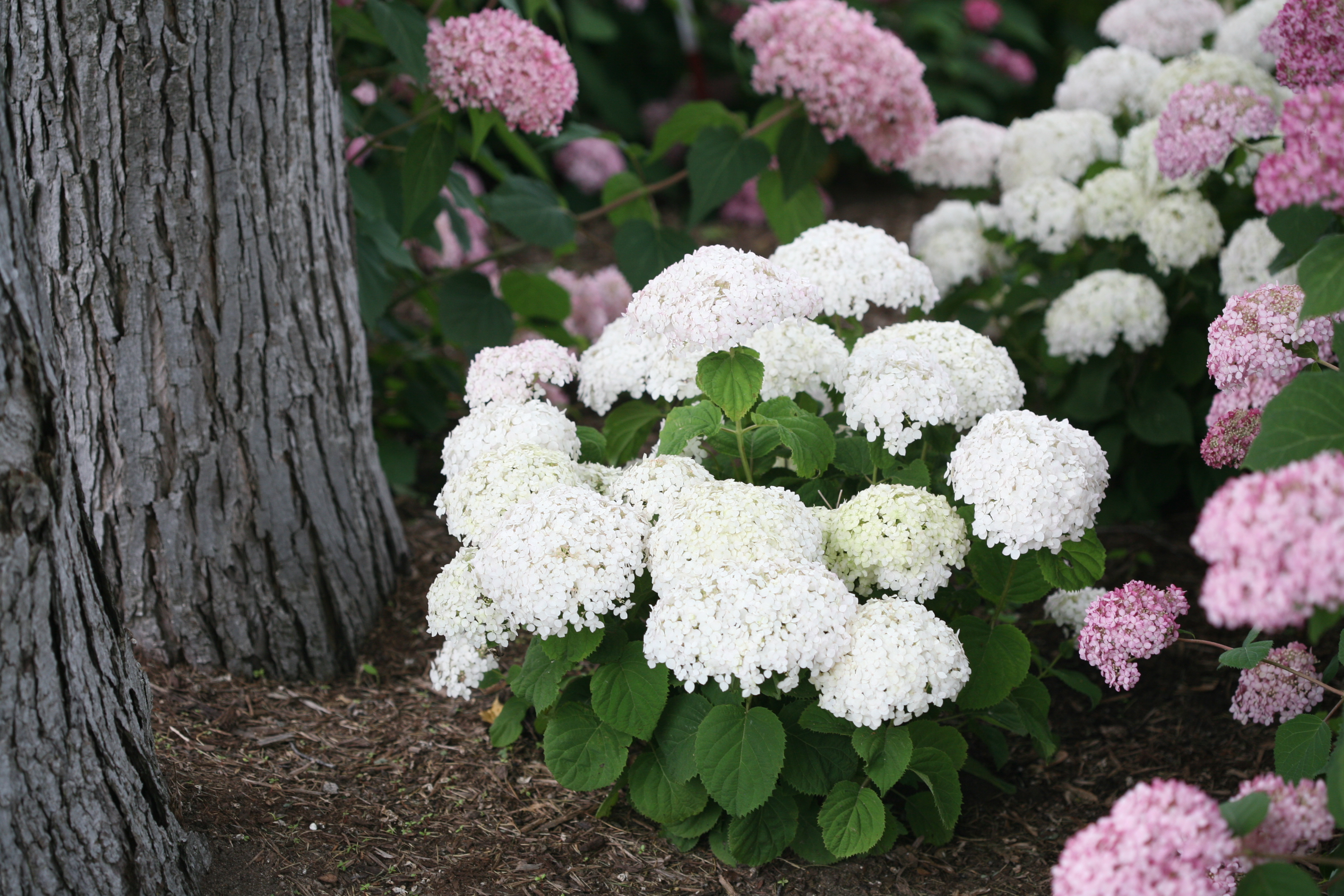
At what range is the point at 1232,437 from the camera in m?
1.93

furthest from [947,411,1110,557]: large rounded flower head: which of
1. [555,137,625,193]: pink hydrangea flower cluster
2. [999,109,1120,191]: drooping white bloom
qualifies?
[555,137,625,193]: pink hydrangea flower cluster

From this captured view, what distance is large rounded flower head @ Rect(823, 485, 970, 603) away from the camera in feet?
6.48

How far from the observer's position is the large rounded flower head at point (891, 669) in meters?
1.82

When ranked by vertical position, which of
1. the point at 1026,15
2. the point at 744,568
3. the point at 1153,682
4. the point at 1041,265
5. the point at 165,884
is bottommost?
the point at 1153,682

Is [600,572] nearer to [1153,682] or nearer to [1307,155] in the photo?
[1307,155]

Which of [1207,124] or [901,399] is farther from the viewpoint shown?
[1207,124]

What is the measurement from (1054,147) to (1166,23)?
761mm

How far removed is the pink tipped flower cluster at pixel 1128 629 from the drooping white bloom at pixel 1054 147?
189 centimetres

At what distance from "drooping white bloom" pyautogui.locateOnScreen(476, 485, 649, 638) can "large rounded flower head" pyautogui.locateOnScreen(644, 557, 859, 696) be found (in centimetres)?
10

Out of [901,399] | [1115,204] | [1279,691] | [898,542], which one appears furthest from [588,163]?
[1279,691]

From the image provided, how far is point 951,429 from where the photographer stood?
2404 millimetres

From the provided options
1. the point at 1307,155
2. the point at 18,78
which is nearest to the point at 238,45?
the point at 18,78

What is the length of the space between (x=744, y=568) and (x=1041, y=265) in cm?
225

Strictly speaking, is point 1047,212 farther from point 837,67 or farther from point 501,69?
point 501,69
